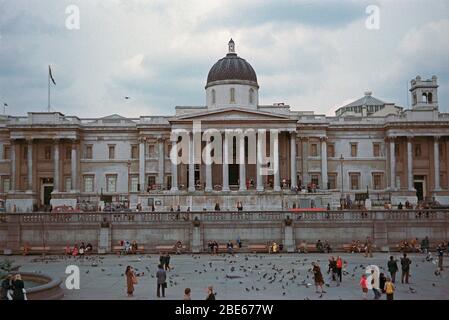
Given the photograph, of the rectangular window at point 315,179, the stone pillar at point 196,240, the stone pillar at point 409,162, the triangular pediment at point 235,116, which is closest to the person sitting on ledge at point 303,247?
the stone pillar at point 196,240

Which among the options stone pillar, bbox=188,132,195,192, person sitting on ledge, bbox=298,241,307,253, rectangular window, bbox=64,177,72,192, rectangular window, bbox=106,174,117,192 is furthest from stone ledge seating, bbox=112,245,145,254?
rectangular window, bbox=106,174,117,192

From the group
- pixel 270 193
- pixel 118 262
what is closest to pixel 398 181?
pixel 270 193

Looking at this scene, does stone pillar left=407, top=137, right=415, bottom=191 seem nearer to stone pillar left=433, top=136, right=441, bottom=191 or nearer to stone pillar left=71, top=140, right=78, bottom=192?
stone pillar left=433, top=136, right=441, bottom=191

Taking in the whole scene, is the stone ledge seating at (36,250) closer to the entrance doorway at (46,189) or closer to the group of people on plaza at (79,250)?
the group of people on plaza at (79,250)

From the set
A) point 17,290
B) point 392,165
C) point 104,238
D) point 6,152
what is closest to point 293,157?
point 392,165

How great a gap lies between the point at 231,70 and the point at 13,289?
56.1 m

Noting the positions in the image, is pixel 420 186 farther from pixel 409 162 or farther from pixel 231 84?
pixel 231 84

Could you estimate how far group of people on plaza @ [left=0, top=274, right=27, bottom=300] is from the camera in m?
18.8

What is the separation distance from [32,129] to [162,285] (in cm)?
5300

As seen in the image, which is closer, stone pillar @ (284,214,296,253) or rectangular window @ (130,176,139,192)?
stone pillar @ (284,214,296,253)

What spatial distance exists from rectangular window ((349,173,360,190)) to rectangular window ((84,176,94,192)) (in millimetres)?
29521

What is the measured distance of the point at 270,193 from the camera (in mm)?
61500

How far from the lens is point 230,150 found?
6981 centimetres
